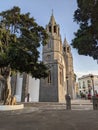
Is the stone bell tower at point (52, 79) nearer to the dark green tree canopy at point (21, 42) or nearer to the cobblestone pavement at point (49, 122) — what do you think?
the dark green tree canopy at point (21, 42)

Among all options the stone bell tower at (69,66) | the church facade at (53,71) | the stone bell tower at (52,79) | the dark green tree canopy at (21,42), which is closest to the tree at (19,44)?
the dark green tree canopy at (21,42)

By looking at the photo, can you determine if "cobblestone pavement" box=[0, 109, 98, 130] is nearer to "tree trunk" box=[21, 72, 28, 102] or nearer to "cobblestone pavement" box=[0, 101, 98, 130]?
"cobblestone pavement" box=[0, 101, 98, 130]

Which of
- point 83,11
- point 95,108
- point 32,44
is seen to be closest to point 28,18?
point 32,44

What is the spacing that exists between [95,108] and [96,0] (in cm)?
1015

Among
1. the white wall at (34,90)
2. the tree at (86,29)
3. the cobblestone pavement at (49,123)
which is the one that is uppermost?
the tree at (86,29)

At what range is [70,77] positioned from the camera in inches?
2032

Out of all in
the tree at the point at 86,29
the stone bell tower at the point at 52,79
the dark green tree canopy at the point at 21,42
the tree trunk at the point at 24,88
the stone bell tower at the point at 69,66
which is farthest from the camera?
the stone bell tower at the point at 69,66

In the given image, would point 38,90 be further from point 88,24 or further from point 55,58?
point 88,24

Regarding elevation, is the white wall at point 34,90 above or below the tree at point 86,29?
below

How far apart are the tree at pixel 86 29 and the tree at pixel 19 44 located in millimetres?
8777

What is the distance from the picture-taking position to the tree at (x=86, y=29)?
21.2ft

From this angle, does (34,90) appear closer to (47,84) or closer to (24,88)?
(24,88)

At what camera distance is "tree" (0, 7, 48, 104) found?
614 inches

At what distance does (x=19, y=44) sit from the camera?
Answer: 16.5 metres
